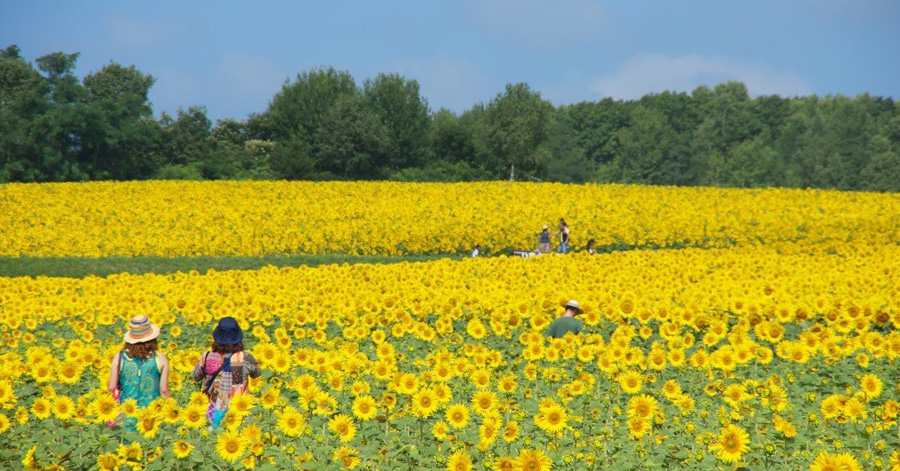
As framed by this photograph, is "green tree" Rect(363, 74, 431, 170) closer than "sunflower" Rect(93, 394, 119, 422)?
No

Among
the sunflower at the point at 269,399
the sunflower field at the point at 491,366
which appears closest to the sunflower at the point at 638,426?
the sunflower field at the point at 491,366

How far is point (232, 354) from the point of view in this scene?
297 inches

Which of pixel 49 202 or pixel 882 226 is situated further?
pixel 49 202

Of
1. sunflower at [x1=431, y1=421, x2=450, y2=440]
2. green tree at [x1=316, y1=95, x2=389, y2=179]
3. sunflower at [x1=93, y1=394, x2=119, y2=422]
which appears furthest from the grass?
green tree at [x1=316, y1=95, x2=389, y2=179]

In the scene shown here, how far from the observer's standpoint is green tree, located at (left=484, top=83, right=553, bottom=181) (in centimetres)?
6612

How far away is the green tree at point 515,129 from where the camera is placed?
6612 cm

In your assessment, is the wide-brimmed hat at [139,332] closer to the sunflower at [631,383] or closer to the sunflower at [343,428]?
the sunflower at [343,428]

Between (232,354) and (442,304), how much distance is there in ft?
18.4

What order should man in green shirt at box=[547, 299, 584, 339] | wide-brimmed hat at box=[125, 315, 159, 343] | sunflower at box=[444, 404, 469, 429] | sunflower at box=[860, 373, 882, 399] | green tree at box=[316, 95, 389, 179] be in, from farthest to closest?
green tree at box=[316, 95, 389, 179] < man in green shirt at box=[547, 299, 584, 339] < wide-brimmed hat at box=[125, 315, 159, 343] < sunflower at box=[860, 373, 882, 399] < sunflower at box=[444, 404, 469, 429]

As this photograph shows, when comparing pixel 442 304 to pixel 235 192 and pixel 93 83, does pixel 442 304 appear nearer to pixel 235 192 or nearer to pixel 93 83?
pixel 235 192

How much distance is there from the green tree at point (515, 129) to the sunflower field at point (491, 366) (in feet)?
148

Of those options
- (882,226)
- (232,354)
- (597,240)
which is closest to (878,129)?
(882,226)

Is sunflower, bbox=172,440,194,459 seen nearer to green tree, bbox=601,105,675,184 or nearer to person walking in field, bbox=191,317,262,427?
person walking in field, bbox=191,317,262,427

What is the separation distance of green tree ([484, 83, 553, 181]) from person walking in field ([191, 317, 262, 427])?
5804 centimetres
